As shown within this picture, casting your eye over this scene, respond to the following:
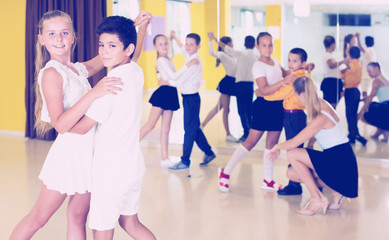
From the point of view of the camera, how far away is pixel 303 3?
6250 millimetres

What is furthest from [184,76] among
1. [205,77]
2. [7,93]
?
[7,93]

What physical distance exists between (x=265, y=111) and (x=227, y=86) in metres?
1.87

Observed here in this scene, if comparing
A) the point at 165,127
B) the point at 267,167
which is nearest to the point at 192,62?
the point at 165,127

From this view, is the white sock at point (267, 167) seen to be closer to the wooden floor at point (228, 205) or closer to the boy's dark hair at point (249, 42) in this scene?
the wooden floor at point (228, 205)

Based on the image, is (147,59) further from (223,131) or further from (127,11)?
(223,131)

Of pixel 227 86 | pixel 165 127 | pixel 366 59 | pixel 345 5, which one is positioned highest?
pixel 345 5

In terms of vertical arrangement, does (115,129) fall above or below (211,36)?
below

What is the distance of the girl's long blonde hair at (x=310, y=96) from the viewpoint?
13.7 ft

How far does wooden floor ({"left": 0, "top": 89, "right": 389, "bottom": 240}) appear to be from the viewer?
152 inches

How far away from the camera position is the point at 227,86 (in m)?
6.59

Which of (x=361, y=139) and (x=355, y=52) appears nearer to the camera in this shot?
(x=355, y=52)

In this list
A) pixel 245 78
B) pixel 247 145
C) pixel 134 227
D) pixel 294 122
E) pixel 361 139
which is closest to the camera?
pixel 134 227

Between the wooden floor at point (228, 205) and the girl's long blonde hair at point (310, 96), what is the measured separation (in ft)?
2.67

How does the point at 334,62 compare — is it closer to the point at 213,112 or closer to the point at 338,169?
the point at 213,112
